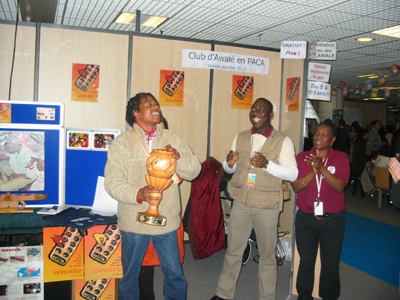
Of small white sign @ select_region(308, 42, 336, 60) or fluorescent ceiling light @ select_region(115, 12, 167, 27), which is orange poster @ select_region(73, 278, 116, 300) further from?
fluorescent ceiling light @ select_region(115, 12, 167, 27)

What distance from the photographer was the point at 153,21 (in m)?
5.11

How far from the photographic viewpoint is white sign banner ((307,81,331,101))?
300 cm

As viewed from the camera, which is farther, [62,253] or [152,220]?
[62,253]

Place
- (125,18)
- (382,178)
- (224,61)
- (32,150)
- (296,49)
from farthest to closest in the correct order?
(382,178), (125,18), (224,61), (296,49), (32,150)

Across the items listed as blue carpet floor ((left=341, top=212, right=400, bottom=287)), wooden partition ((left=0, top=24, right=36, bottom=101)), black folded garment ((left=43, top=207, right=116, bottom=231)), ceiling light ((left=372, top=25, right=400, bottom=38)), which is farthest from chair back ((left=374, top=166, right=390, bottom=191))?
wooden partition ((left=0, top=24, right=36, bottom=101))

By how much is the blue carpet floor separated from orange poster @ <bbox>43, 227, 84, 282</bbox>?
2.86 m

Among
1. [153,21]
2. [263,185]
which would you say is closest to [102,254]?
[263,185]

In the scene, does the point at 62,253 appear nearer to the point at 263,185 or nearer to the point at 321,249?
the point at 263,185

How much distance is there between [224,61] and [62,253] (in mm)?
2577

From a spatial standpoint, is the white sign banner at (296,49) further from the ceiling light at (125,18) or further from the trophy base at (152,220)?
the ceiling light at (125,18)

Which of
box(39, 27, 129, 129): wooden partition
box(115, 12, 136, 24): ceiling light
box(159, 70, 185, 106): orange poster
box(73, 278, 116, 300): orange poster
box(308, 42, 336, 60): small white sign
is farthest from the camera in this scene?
box(115, 12, 136, 24): ceiling light

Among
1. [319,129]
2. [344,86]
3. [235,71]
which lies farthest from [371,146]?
[319,129]

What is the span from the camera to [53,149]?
8.25 feet

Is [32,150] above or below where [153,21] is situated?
below
